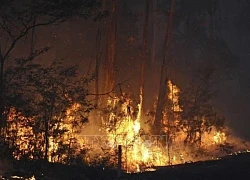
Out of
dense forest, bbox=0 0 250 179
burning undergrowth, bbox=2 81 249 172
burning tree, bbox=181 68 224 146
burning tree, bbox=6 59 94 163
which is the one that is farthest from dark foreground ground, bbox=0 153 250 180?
burning tree, bbox=181 68 224 146

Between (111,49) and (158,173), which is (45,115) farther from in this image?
(111,49)

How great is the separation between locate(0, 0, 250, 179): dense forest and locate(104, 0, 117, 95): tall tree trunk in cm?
7

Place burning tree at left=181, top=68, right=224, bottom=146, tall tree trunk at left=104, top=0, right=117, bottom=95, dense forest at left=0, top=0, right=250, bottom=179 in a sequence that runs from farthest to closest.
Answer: tall tree trunk at left=104, top=0, right=117, bottom=95 < burning tree at left=181, top=68, right=224, bottom=146 < dense forest at left=0, top=0, right=250, bottom=179

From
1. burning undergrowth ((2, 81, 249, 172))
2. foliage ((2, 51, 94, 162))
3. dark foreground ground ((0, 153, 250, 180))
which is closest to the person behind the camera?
dark foreground ground ((0, 153, 250, 180))

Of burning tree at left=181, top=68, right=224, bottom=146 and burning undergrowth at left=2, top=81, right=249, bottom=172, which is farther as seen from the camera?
burning tree at left=181, top=68, right=224, bottom=146

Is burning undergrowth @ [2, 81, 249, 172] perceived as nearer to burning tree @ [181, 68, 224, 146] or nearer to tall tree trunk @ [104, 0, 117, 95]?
burning tree @ [181, 68, 224, 146]

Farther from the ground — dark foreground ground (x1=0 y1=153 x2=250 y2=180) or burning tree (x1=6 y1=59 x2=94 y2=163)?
burning tree (x1=6 y1=59 x2=94 y2=163)

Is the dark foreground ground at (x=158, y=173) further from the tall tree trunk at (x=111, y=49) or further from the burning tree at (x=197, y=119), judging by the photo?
the tall tree trunk at (x=111, y=49)

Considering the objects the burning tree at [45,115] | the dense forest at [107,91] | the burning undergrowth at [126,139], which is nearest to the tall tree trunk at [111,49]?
the dense forest at [107,91]

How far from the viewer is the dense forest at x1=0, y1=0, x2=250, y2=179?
47.6ft

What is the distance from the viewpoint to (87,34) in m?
34.3

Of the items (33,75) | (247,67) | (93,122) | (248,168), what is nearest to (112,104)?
(93,122)

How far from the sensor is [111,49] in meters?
27.6

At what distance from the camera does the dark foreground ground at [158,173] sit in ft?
42.5
